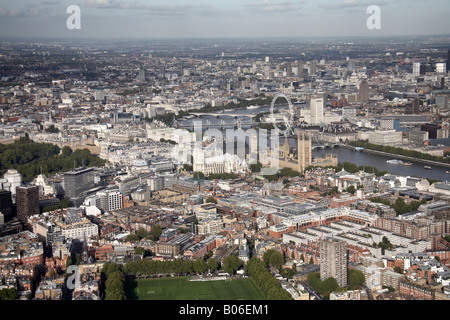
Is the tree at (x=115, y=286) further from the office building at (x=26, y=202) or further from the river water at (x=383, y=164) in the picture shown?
the river water at (x=383, y=164)

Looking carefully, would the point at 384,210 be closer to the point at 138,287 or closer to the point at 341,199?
the point at 341,199

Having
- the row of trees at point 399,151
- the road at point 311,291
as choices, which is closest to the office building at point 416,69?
the row of trees at point 399,151

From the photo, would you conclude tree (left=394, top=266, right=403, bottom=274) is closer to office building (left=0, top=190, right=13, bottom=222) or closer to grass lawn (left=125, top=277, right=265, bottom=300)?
grass lawn (left=125, top=277, right=265, bottom=300)

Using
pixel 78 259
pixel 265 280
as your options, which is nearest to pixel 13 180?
pixel 78 259

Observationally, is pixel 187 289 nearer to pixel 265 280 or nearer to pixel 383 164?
pixel 265 280

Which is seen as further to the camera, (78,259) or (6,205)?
(6,205)

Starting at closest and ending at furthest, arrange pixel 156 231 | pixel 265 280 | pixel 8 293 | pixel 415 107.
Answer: pixel 8 293
pixel 265 280
pixel 156 231
pixel 415 107

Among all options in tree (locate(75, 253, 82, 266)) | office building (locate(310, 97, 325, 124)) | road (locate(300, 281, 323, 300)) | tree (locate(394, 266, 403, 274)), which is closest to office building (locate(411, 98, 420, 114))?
office building (locate(310, 97, 325, 124))
